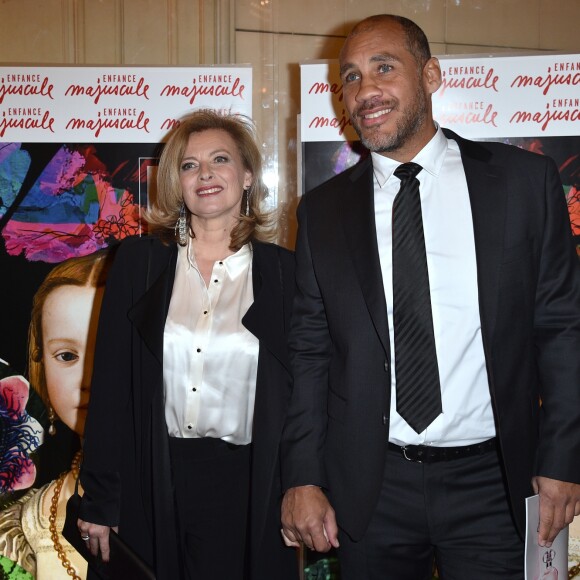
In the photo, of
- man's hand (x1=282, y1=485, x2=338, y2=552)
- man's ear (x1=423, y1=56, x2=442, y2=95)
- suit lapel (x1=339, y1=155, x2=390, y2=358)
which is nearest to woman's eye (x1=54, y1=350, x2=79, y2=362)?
man's hand (x1=282, y1=485, x2=338, y2=552)

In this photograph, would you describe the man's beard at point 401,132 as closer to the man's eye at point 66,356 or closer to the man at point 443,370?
the man at point 443,370

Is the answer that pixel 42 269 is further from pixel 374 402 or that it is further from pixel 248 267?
pixel 374 402

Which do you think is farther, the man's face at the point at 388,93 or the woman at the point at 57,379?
the woman at the point at 57,379

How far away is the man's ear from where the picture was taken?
6.52 ft

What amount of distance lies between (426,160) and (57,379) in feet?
6.42

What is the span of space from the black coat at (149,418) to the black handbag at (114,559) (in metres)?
0.09

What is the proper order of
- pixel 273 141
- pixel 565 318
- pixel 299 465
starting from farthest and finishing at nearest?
pixel 273 141 < pixel 299 465 < pixel 565 318

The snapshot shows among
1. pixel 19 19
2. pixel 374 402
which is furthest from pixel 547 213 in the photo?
pixel 19 19

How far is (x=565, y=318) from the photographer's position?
1.74 metres

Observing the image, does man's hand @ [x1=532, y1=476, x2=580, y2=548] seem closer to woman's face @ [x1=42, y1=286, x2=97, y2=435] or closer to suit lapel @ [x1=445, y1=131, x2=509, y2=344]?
suit lapel @ [x1=445, y1=131, x2=509, y2=344]

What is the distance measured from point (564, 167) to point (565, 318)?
4.57 feet

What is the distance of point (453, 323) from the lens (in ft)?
5.79

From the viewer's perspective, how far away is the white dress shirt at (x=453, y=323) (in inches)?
69.4

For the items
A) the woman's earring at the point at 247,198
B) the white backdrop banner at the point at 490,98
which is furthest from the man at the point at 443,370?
the white backdrop banner at the point at 490,98
